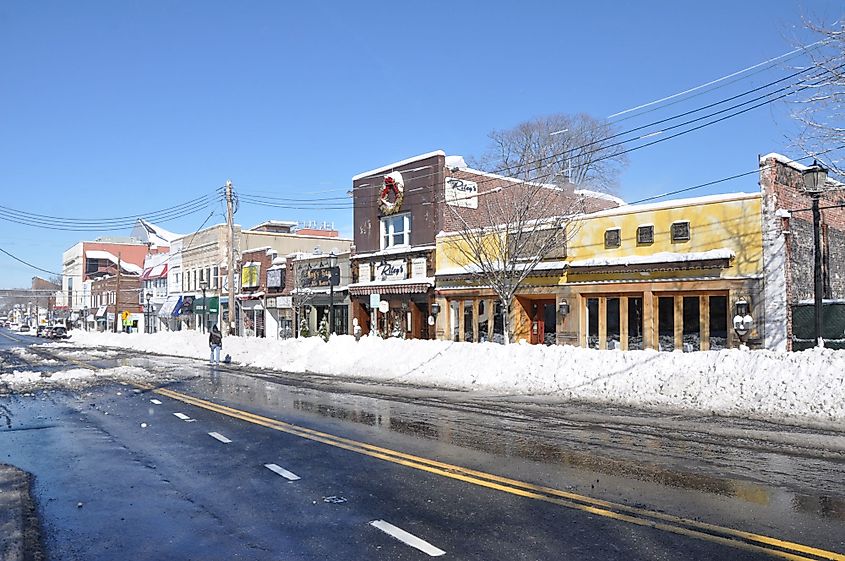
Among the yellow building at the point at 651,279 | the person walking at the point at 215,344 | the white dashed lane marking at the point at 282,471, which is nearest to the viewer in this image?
the white dashed lane marking at the point at 282,471

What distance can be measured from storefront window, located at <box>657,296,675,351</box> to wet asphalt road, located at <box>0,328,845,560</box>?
9.74 meters

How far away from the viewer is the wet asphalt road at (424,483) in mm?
6270

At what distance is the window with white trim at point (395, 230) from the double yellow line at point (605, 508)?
24259 millimetres

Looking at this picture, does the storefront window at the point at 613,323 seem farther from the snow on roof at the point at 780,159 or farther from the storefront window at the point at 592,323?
the snow on roof at the point at 780,159

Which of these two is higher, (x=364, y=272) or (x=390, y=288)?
(x=364, y=272)

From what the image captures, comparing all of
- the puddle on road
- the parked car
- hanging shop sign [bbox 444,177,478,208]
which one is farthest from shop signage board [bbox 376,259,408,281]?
the parked car

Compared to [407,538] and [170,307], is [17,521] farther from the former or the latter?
[170,307]

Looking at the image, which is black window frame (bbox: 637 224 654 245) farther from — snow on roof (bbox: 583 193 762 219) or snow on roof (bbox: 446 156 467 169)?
snow on roof (bbox: 446 156 467 169)

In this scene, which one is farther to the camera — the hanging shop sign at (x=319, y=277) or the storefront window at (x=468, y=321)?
the hanging shop sign at (x=319, y=277)

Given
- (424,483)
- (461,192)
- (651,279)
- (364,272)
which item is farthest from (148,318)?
(424,483)

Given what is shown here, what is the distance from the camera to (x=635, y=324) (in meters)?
24.7

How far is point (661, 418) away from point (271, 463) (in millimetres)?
7721

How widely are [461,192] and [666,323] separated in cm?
1345

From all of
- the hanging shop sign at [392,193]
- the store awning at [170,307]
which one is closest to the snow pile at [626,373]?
the hanging shop sign at [392,193]
